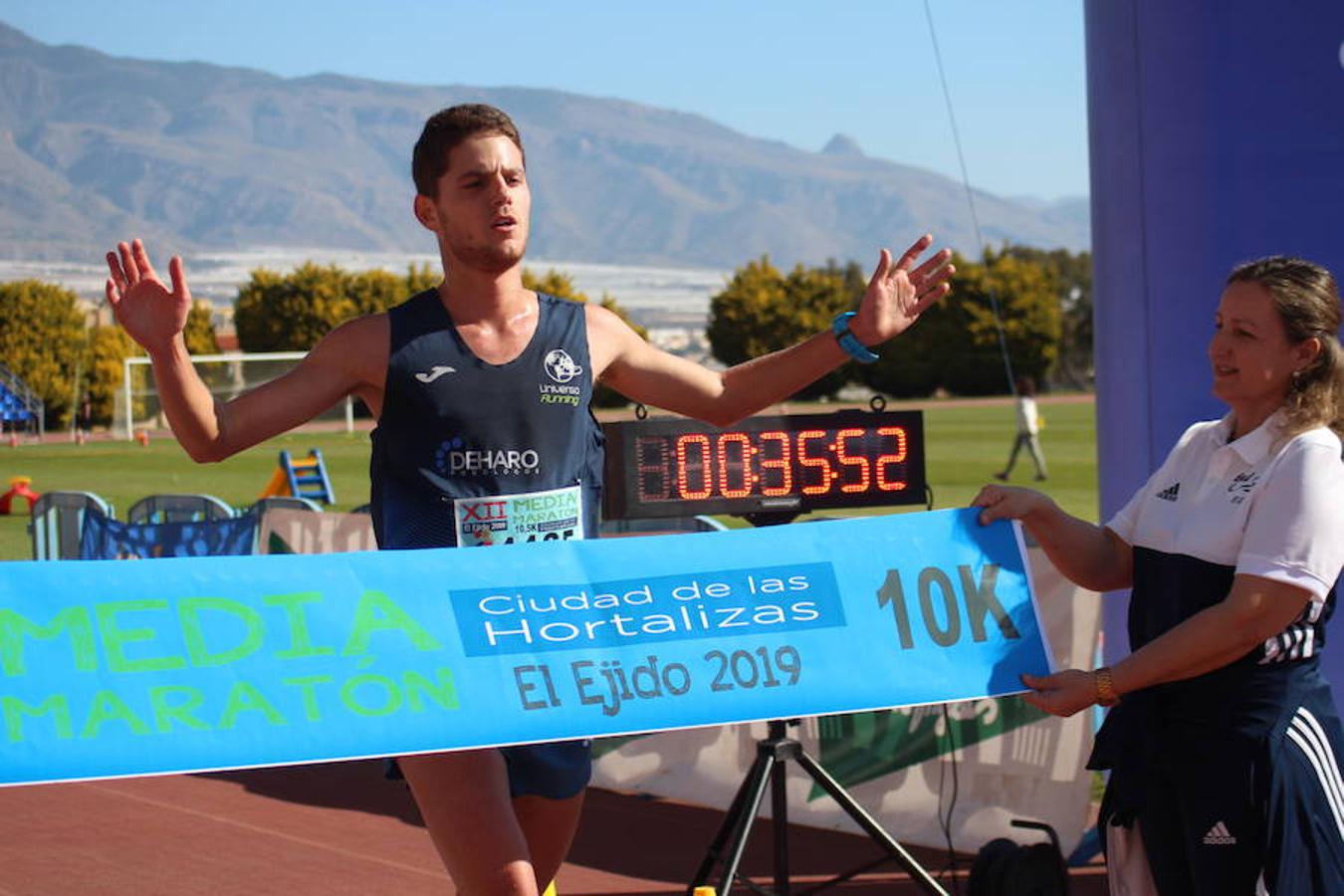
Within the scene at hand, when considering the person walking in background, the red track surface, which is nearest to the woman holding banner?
the red track surface

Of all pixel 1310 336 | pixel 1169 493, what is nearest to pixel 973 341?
pixel 1169 493

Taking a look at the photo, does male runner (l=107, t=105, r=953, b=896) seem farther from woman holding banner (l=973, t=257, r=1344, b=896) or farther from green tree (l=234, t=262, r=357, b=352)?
green tree (l=234, t=262, r=357, b=352)

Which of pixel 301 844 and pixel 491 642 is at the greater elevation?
pixel 491 642

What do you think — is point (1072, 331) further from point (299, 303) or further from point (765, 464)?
point (765, 464)

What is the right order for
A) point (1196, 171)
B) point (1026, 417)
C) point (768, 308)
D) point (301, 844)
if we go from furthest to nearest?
1. point (768, 308)
2. point (1026, 417)
3. point (301, 844)
4. point (1196, 171)

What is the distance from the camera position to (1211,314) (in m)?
5.47

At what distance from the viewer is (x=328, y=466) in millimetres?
36750

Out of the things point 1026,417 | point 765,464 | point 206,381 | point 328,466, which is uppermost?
point 765,464

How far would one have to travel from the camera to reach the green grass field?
26688mm

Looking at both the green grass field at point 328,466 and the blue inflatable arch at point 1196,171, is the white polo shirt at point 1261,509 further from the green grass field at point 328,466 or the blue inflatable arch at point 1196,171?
the green grass field at point 328,466

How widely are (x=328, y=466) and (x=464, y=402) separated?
112ft

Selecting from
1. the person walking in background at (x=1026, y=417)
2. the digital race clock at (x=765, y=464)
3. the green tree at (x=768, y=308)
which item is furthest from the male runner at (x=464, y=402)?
the green tree at (x=768, y=308)

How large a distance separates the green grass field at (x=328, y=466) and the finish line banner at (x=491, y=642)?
16513 millimetres

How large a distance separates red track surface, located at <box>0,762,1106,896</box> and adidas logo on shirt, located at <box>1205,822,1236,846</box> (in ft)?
9.37
